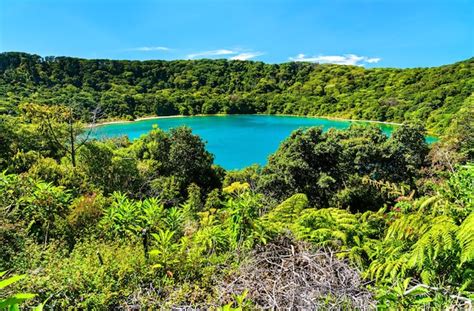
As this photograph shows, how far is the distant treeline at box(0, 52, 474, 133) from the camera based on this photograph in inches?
2178

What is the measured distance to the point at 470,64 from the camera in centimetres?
6100

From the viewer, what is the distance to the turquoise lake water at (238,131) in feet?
140

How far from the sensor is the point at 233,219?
3.16 metres

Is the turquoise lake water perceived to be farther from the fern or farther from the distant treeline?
the fern

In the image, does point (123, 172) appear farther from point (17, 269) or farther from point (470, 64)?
point (470, 64)

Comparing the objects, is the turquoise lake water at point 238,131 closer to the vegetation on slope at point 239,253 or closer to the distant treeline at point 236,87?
the distant treeline at point 236,87

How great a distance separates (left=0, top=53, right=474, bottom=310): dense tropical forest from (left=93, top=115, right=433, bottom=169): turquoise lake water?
53.4 ft

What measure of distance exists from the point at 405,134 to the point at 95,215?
15.3m

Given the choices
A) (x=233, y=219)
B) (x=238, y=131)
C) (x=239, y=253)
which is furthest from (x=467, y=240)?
(x=238, y=131)

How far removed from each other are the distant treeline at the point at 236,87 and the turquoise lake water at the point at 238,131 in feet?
12.6

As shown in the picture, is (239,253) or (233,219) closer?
(239,253)

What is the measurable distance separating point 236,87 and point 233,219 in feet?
306

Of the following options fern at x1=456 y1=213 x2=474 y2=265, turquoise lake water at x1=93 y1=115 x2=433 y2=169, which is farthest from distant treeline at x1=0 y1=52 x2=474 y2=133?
fern at x1=456 y1=213 x2=474 y2=265

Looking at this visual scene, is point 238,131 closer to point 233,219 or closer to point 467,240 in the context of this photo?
point 233,219
